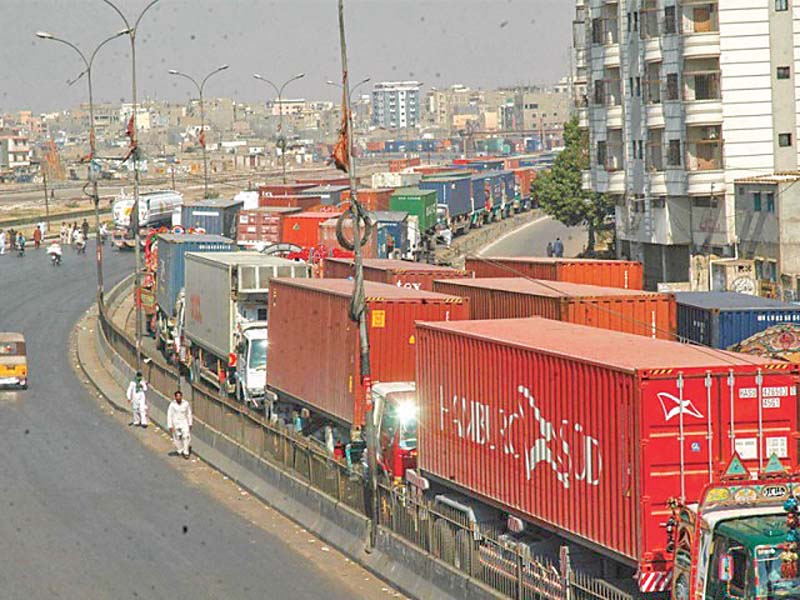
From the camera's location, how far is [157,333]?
165 ft

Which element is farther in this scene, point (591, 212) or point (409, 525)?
point (591, 212)

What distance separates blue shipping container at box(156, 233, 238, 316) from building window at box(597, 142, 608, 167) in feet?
54.6

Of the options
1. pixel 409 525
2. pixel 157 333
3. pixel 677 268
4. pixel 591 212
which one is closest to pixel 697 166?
pixel 677 268

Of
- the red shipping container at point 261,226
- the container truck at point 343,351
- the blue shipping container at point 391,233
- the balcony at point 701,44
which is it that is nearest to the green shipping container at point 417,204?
the blue shipping container at point 391,233

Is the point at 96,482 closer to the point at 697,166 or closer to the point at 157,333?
the point at 157,333

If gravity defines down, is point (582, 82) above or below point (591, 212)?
above

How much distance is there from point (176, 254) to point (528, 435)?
28.8 meters

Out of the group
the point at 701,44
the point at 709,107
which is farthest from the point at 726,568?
the point at 701,44

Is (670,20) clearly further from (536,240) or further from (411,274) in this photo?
(536,240)

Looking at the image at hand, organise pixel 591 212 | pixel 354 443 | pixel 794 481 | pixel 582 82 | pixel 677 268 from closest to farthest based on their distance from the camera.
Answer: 1. pixel 794 481
2. pixel 354 443
3. pixel 677 268
4. pixel 582 82
5. pixel 591 212

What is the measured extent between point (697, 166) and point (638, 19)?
5916 millimetres

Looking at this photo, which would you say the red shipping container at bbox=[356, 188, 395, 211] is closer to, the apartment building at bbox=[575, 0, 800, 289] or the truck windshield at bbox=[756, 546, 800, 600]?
the apartment building at bbox=[575, 0, 800, 289]

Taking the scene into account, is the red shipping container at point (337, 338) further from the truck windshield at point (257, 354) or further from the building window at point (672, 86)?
the building window at point (672, 86)

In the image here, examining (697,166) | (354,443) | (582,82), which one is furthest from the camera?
(582,82)
